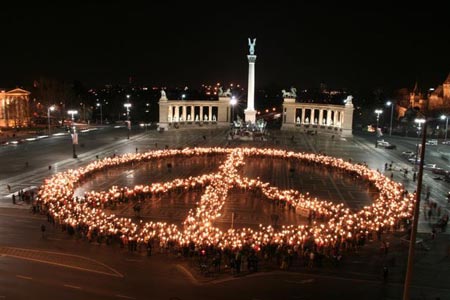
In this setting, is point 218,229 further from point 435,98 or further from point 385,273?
point 435,98

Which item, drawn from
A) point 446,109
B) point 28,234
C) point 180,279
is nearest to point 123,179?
point 28,234

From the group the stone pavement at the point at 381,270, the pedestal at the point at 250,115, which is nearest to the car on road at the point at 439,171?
the stone pavement at the point at 381,270

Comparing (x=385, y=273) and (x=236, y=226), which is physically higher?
(x=385, y=273)

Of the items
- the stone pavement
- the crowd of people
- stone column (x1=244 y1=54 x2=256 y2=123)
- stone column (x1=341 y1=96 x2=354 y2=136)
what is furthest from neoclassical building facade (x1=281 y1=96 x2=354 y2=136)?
the stone pavement

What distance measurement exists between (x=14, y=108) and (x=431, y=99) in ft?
312

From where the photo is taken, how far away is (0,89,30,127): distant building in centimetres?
8519

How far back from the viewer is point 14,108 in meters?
85.8

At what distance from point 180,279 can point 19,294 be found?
639cm

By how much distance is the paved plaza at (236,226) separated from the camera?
1794 centimetres

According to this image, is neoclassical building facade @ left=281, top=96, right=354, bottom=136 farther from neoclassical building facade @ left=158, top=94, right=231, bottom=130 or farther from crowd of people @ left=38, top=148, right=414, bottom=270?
crowd of people @ left=38, top=148, right=414, bottom=270

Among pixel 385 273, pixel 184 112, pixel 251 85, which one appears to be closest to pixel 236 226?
pixel 385 273

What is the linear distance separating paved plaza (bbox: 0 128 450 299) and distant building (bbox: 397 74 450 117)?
52769mm

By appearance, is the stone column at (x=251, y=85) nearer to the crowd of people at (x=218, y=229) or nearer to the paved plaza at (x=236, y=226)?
the paved plaza at (x=236, y=226)

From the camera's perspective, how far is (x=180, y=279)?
18.3m
